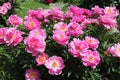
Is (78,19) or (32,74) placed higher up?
(78,19)

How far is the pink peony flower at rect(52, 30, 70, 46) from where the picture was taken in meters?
4.61

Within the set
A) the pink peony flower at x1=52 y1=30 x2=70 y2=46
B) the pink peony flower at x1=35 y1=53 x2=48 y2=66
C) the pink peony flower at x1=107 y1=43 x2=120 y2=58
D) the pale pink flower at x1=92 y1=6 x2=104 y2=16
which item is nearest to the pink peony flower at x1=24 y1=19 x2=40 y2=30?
the pink peony flower at x1=52 y1=30 x2=70 y2=46

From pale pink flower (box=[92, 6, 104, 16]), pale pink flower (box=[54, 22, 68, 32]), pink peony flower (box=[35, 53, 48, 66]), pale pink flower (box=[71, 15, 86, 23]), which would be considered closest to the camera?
pink peony flower (box=[35, 53, 48, 66])

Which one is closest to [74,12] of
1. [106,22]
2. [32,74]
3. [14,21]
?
[106,22]

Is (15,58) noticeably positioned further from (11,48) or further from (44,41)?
(44,41)

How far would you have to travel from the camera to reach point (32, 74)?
15.3 feet

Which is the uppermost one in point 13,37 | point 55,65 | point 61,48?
point 13,37

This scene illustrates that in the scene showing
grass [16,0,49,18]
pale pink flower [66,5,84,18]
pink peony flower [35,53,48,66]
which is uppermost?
pale pink flower [66,5,84,18]

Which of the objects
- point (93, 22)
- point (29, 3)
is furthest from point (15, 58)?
point (29, 3)

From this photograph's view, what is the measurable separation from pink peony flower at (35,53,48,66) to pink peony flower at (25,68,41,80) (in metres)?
0.15

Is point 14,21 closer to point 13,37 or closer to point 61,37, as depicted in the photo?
point 13,37

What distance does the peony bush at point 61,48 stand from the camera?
454cm

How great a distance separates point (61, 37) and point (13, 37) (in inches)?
20.9

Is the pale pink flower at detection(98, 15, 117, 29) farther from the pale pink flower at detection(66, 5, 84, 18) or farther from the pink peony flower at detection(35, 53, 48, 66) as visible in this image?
the pink peony flower at detection(35, 53, 48, 66)
